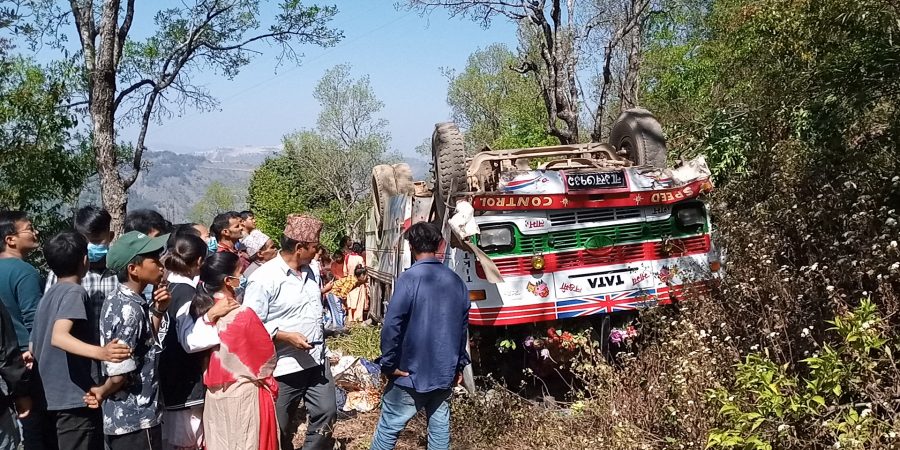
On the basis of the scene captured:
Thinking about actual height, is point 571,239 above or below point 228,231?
below

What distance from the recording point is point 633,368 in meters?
5.39

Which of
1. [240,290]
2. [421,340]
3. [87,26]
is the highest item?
[87,26]

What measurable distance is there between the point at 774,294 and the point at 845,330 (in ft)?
5.30

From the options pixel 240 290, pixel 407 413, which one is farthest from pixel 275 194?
pixel 407 413

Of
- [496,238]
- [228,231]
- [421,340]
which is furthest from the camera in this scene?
[228,231]

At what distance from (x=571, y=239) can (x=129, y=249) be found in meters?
3.65

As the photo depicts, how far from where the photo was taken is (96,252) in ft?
15.8

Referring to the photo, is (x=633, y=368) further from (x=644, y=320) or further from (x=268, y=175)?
(x=268, y=175)

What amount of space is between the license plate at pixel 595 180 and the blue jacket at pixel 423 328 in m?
2.32

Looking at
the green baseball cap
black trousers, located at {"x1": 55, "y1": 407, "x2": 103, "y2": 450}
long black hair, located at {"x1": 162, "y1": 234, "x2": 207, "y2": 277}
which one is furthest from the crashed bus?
black trousers, located at {"x1": 55, "y1": 407, "x2": 103, "y2": 450}

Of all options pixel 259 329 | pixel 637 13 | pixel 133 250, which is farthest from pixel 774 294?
pixel 637 13

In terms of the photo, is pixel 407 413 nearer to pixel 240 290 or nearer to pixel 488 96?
pixel 240 290

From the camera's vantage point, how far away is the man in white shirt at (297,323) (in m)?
4.63

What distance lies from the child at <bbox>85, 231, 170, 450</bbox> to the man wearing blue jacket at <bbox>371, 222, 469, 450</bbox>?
1.24m
